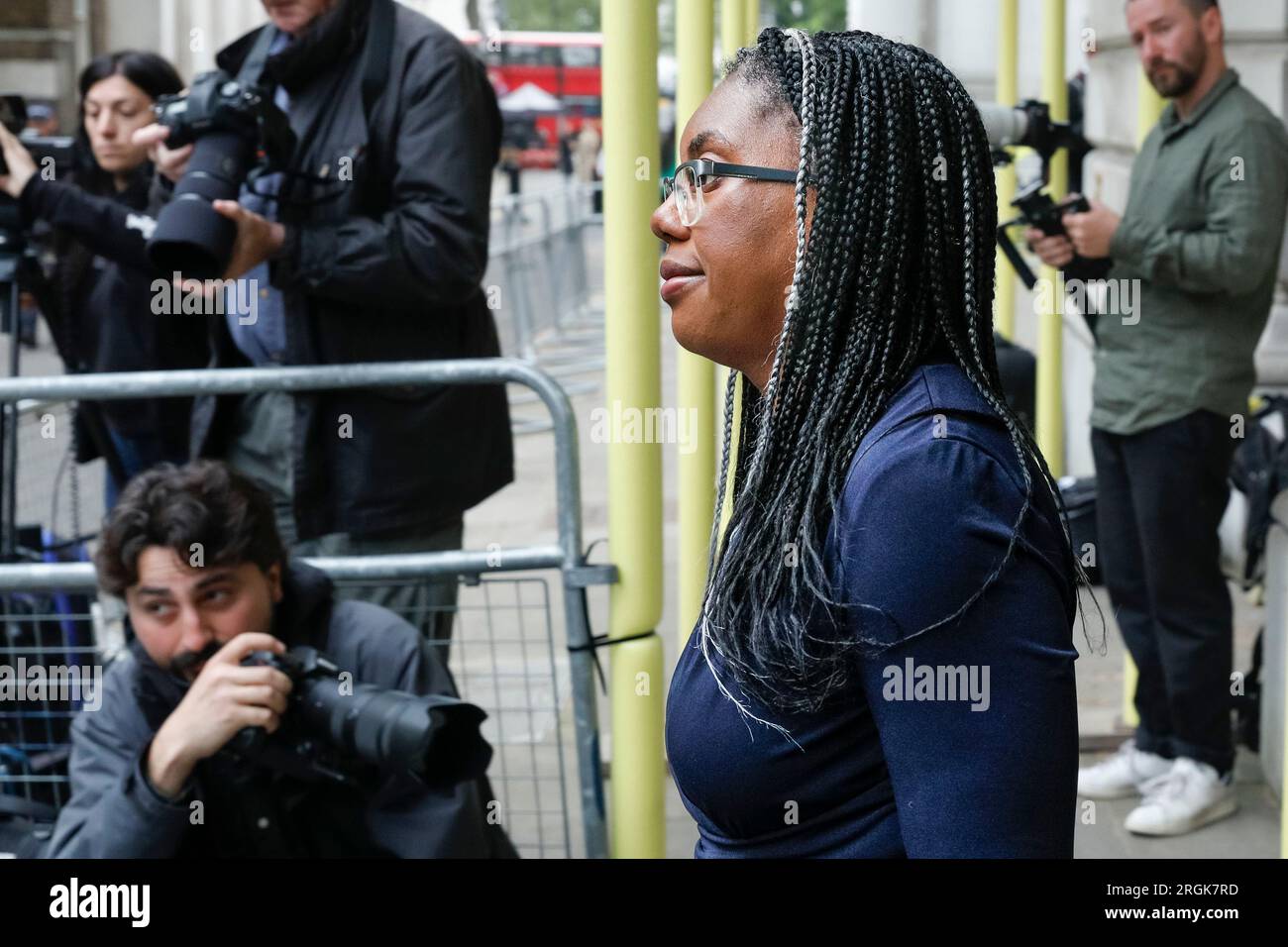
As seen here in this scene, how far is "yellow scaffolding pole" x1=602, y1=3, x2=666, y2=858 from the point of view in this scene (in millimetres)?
2727

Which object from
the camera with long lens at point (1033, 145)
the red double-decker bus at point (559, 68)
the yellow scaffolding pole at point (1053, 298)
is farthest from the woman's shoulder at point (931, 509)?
the red double-decker bus at point (559, 68)

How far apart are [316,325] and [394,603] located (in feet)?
2.00

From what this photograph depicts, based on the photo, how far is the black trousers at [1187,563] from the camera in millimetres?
4137

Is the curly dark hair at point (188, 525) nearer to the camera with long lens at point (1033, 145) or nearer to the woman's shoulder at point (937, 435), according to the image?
the woman's shoulder at point (937, 435)

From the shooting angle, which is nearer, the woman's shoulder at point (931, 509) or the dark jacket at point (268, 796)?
the woman's shoulder at point (931, 509)

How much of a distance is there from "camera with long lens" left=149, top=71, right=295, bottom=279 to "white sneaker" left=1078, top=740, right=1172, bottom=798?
2478mm

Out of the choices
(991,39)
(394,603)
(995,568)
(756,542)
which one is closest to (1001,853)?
(995,568)

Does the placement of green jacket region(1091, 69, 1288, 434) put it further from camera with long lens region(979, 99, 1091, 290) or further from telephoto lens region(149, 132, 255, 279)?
telephoto lens region(149, 132, 255, 279)

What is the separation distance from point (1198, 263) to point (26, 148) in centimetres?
283

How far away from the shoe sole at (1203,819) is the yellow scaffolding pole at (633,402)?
1.61 m

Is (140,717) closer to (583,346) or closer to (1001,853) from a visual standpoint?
(1001,853)

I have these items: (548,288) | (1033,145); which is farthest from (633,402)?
(548,288)
